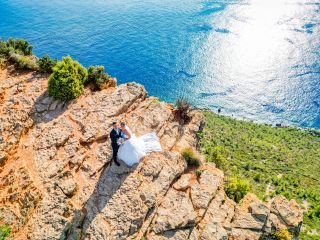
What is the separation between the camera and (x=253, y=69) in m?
95.6

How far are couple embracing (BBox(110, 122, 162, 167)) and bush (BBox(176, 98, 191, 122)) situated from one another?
563cm

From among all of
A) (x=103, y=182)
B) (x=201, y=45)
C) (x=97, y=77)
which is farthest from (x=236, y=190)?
(x=201, y=45)

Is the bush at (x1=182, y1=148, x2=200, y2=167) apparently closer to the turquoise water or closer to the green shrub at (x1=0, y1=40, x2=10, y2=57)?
the green shrub at (x1=0, y1=40, x2=10, y2=57)

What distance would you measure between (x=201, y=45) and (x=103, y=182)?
276 ft

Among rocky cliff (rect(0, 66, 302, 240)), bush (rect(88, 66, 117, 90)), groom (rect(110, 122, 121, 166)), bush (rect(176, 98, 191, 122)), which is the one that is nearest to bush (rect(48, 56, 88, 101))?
rocky cliff (rect(0, 66, 302, 240))

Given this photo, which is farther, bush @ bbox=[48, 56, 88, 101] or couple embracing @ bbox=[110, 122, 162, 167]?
bush @ bbox=[48, 56, 88, 101]

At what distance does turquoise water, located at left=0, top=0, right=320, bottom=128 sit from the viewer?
8731 centimetres

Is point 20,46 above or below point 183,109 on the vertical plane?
above

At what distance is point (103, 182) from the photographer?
75.7 ft

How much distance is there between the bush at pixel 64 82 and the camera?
2812 cm

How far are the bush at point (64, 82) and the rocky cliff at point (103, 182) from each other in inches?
29.8

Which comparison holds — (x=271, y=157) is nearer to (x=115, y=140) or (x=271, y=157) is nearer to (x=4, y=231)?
(x=115, y=140)

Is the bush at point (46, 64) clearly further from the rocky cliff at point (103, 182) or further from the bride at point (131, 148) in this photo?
the bride at point (131, 148)

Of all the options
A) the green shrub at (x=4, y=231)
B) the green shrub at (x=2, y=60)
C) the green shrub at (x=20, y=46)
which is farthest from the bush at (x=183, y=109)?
the green shrub at (x=2, y=60)
